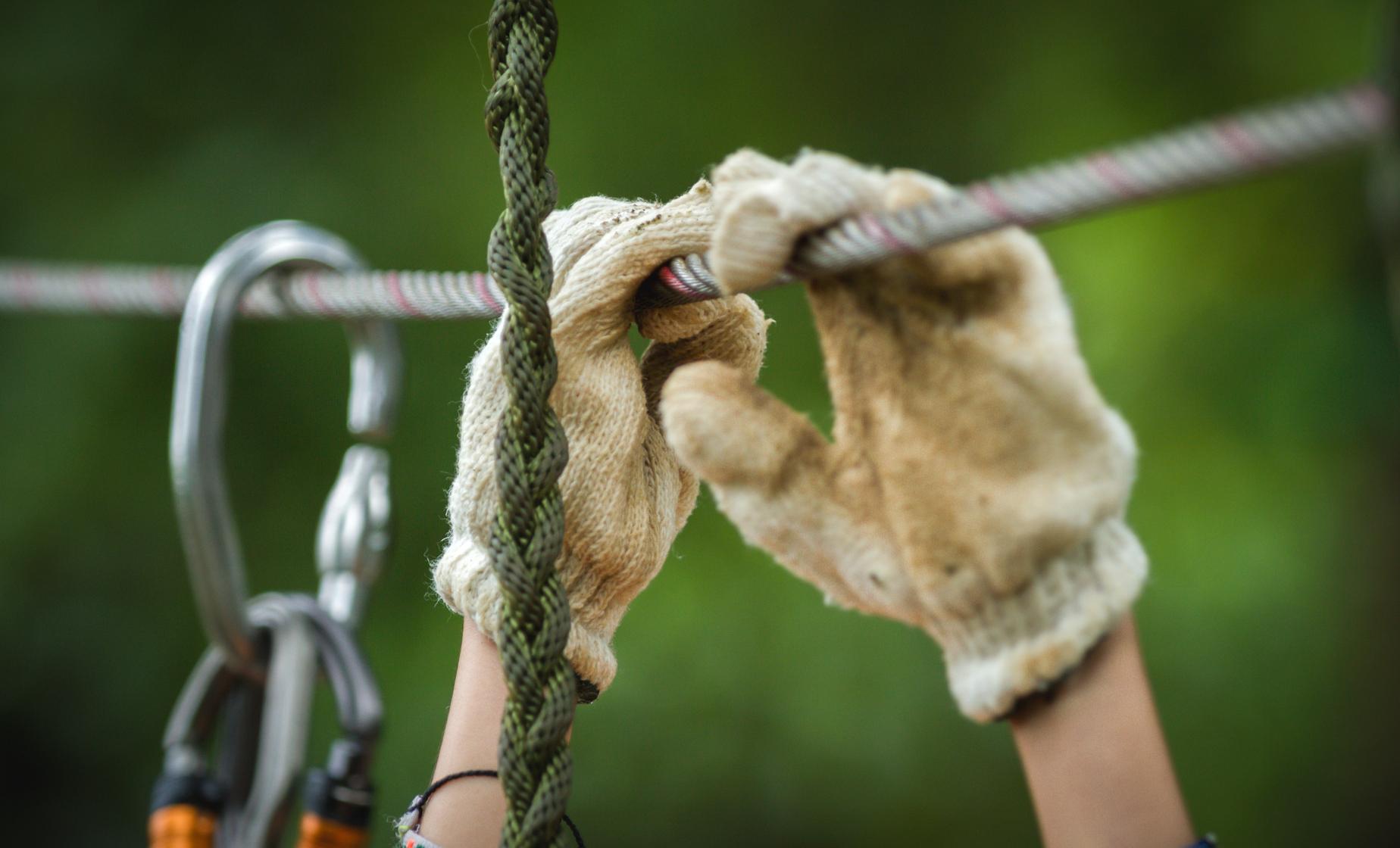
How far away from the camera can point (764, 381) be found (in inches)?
70.4

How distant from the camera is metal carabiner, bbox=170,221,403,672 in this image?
0.62 metres

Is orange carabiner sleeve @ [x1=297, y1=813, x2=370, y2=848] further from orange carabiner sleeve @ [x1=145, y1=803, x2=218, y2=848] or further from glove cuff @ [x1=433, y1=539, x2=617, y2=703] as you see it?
glove cuff @ [x1=433, y1=539, x2=617, y2=703]

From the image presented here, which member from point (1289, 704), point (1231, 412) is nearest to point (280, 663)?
point (1231, 412)

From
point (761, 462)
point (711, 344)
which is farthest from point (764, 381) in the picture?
point (761, 462)

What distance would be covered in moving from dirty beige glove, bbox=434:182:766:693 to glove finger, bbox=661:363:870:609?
85 millimetres

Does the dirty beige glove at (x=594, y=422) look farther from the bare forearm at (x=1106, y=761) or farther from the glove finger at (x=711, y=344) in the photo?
the bare forearm at (x=1106, y=761)

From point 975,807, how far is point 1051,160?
3.06 ft

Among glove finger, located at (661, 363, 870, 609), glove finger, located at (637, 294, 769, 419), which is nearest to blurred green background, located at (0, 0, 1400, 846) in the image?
glove finger, located at (637, 294, 769, 419)

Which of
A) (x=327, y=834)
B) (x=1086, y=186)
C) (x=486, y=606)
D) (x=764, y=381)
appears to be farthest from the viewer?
(x=764, y=381)

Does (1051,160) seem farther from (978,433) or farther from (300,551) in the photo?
(978,433)

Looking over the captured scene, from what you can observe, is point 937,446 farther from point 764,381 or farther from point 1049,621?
point 764,381

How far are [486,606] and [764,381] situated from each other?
1385mm

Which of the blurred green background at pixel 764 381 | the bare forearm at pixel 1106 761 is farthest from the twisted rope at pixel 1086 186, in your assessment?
the blurred green background at pixel 764 381

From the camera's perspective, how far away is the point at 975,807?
1.82 metres
